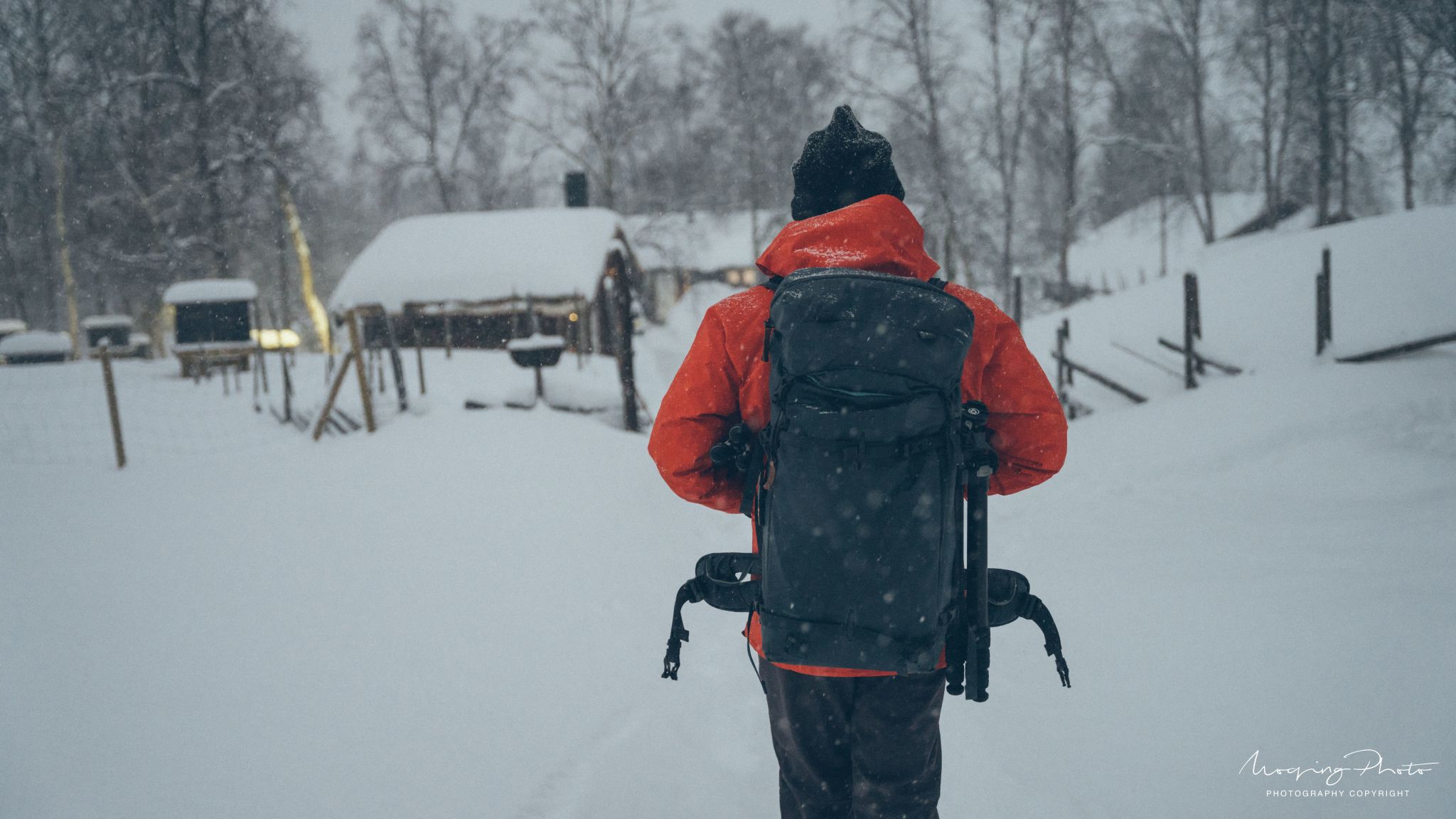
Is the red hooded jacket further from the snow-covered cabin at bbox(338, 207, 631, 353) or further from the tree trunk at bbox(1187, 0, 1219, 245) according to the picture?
the tree trunk at bbox(1187, 0, 1219, 245)

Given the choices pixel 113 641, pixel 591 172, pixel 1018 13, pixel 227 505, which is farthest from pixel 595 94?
pixel 113 641

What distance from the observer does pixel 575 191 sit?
19.6 m

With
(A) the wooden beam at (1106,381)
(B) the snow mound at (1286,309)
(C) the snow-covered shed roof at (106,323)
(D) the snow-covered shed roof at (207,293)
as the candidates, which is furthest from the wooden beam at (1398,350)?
(C) the snow-covered shed roof at (106,323)

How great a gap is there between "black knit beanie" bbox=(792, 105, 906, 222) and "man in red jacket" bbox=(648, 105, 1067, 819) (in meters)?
0.11

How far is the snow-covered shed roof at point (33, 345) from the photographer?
54.0 feet

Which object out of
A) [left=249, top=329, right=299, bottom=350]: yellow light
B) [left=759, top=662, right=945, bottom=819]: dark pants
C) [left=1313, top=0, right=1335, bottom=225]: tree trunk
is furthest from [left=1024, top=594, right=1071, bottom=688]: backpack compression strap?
[left=1313, top=0, right=1335, bottom=225]: tree trunk

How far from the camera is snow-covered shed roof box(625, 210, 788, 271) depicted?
21516mm

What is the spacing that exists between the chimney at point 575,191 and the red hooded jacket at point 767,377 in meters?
19.2

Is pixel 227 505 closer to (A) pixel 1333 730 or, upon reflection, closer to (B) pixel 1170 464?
(A) pixel 1333 730

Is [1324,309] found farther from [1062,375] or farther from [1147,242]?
[1147,242]

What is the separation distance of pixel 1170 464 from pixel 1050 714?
167 inches

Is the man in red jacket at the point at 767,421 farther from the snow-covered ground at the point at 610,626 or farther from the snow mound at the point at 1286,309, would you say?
the snow mound at the point at 1286,309

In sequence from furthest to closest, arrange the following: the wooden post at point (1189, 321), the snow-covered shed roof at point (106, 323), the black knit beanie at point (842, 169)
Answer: the snow-covered shed roof at point (106, 323), the wooden post at point (1189, 321), the black knit beanie at point (842, 169)

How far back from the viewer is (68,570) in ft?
14.4
